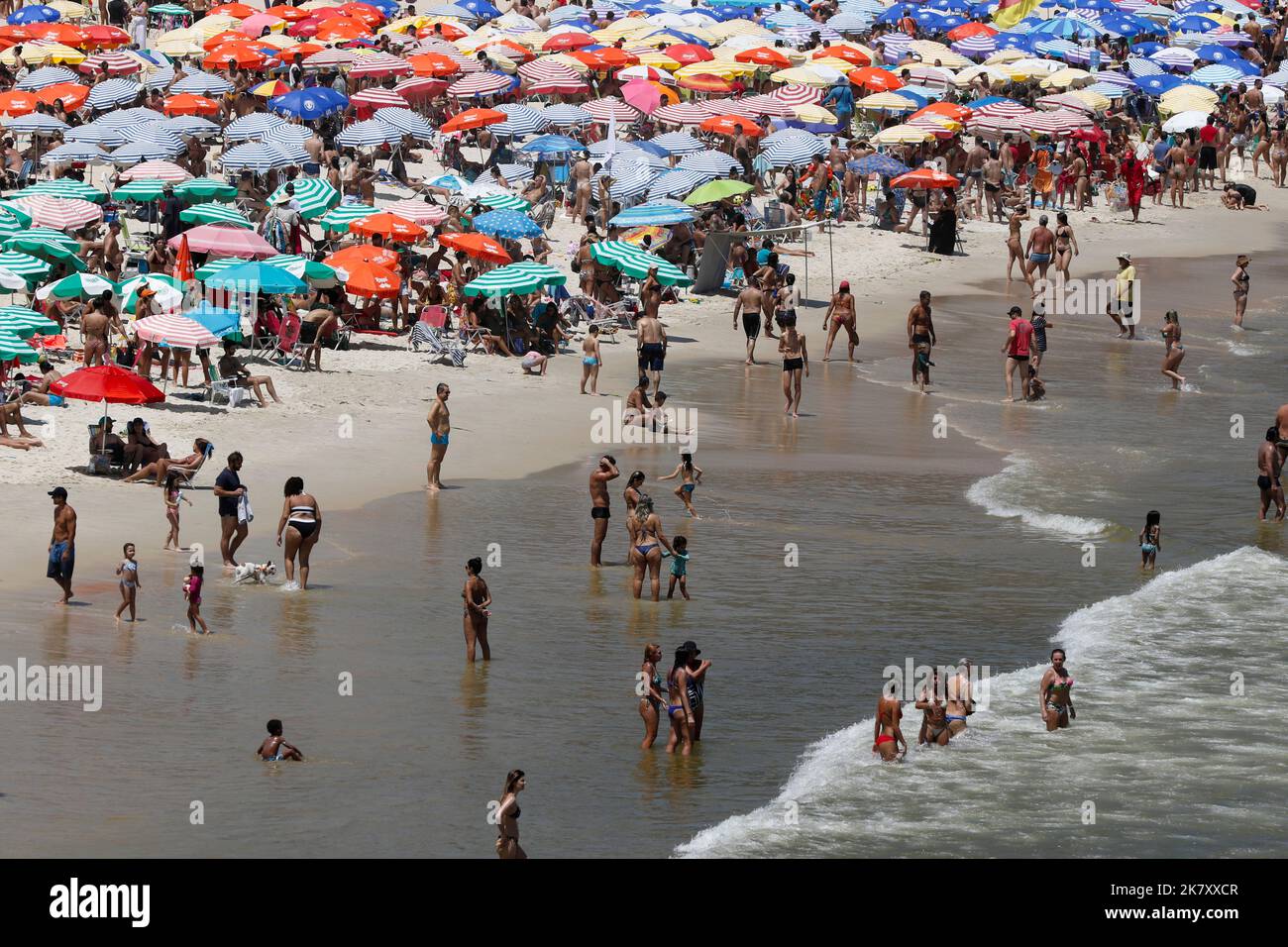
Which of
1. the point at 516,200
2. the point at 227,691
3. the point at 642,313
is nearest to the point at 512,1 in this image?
the point at 516,200

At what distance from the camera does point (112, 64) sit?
1580 inches

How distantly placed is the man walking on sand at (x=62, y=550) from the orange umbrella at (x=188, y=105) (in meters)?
20.9

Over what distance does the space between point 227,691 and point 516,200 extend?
18.9 meters

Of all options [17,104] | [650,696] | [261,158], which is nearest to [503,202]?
[261,158]

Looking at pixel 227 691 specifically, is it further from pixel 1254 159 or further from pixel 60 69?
pixel 1254 159

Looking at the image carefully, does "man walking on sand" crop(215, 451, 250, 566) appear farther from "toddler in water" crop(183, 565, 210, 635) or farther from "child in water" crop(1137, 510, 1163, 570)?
"child in water" crop(1137, 510, 1163, 570)

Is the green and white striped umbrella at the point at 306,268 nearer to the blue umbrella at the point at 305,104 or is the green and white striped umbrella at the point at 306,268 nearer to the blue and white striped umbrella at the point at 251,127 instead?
the blue and white striped umbrella at the point at 251,127

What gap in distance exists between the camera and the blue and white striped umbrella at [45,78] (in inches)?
1486

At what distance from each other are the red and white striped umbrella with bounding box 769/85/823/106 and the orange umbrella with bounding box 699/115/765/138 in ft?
9.32

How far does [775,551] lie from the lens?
1970 cm

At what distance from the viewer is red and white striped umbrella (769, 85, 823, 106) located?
1639 inches

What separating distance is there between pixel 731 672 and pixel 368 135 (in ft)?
70.4

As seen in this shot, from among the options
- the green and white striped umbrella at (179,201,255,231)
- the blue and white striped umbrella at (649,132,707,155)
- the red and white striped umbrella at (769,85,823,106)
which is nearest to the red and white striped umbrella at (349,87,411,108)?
the blue and white striped umbrella at (649,132,707,155)
